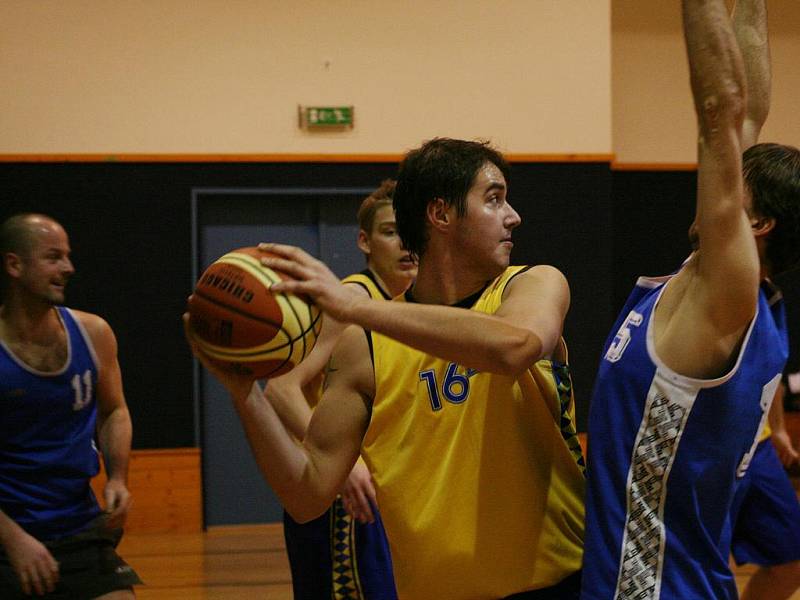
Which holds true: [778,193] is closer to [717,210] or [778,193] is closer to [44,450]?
[717,210]

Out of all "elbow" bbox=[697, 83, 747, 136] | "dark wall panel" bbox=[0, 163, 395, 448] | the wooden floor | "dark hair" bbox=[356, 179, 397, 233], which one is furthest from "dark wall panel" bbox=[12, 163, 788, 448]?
"elbow" bbox=[697, 83, 747, 136]

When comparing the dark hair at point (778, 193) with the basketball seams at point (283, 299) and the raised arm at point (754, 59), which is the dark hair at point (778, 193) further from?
the basketball seams at point (283, 299)

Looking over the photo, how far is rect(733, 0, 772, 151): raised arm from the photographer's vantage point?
2677 millimetres

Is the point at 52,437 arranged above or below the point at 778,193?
below

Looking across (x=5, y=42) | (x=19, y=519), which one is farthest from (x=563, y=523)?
(x=5, y=42)

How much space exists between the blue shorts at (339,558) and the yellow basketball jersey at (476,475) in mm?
1316

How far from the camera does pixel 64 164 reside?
28.2 ft

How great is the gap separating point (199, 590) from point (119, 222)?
3552 mm

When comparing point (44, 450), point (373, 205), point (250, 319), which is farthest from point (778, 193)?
point (44, 450)

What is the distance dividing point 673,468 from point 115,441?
2.47 metres

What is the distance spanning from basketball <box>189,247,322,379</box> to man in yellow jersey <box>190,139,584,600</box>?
8 cm

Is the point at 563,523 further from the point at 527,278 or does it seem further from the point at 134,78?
the point at 134,78

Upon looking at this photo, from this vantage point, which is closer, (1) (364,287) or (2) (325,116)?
(1) (364,287)

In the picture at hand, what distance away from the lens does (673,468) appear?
206 cm
